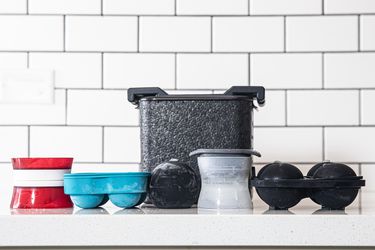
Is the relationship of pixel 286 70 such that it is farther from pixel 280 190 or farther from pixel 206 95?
pixel 280 190

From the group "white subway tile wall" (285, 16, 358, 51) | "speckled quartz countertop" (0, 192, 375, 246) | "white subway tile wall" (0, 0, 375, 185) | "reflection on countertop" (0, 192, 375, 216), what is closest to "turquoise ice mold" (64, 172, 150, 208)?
"reflection on countertop" (0, 192, 375, 216)

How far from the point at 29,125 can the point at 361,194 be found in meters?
0.71

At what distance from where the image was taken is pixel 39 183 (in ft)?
3.45

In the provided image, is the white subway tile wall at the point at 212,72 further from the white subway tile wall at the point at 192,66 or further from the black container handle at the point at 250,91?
the black container handle at the point at 250,91

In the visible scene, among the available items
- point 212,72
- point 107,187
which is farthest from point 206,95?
point 212,72

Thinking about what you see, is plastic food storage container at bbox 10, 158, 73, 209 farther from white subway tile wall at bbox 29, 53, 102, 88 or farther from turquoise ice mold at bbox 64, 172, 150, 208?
white subway tile wall at bbox 29, 53, 102, 88

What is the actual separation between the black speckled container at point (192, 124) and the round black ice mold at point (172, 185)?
0.08 m

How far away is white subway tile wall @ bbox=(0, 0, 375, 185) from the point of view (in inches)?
60.1

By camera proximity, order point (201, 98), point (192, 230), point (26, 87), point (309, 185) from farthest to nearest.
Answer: point (26, 87) → point (201, 98) → point (309, 185) → point (192, 230)

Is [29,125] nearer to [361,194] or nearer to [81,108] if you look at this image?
[81,108]

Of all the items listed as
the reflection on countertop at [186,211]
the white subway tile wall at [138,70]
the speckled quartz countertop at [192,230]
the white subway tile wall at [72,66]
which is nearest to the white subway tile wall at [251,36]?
the white subway tile wall at [138,70]

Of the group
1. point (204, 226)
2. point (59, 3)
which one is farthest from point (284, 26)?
point (204, 226)

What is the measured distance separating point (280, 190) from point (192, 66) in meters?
0.61

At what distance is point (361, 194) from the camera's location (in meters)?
1.42
